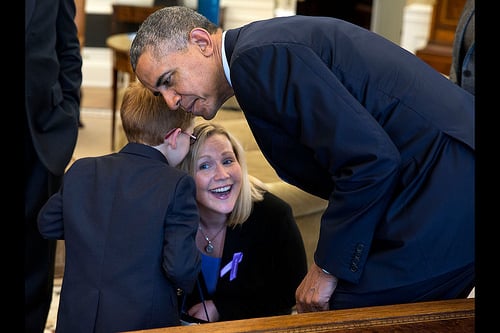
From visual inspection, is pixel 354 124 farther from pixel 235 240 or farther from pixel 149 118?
pixel 235 240

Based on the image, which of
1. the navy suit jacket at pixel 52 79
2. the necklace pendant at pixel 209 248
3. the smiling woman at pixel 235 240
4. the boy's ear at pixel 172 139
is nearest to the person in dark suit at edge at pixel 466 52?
the smiling woman at pixel 235 240

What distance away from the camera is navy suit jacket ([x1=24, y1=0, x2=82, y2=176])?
8.26 ft

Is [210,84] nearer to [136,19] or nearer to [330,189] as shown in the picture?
[330,189]

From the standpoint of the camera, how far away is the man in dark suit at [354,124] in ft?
5.71

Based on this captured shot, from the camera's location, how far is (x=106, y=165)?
2117mm

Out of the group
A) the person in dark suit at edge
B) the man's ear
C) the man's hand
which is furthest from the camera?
the person in dark suit at edge

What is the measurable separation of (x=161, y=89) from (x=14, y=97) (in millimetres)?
611

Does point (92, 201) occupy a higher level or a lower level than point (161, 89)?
lower

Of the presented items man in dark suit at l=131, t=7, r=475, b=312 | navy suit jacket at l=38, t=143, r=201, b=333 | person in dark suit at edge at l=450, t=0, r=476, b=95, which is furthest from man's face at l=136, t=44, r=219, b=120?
person in dark suit at edge at l=450, t=0, r=476, b=95

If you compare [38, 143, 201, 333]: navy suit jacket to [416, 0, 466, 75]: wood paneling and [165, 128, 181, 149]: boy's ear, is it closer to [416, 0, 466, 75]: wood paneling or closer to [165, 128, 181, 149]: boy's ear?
[165, 128, 181, 149]: boy's ear

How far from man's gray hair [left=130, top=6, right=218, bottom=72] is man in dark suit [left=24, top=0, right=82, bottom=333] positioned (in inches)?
27.9

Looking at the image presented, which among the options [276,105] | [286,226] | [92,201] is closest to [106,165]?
[92,201]

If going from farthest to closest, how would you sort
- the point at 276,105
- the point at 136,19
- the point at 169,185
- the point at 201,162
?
the point at 136,19, the point at 201,162, the point at 169,185, the point at 276,105

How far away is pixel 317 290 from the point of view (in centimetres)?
198
